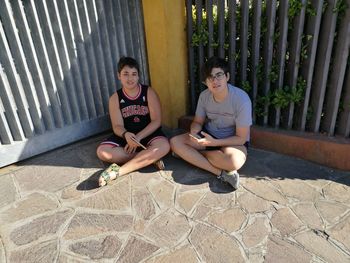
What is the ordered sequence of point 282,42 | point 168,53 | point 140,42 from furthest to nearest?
point 140,42 < point 168,53 < point 282,42

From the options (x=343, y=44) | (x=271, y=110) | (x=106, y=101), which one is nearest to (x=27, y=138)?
(x=106, y=101)

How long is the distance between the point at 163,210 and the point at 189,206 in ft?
0.78

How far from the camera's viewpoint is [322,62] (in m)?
3.16

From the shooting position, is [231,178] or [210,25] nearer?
[231,178]

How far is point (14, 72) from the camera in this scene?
3.44 m

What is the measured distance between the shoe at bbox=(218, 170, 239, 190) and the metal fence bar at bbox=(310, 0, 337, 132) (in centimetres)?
109

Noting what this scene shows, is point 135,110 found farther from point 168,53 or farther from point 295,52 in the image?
point 295,52

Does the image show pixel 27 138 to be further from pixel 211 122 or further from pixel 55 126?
pixel 211 122

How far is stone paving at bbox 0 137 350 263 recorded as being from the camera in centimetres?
238

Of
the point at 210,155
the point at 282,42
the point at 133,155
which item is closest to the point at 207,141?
the point at 210,155

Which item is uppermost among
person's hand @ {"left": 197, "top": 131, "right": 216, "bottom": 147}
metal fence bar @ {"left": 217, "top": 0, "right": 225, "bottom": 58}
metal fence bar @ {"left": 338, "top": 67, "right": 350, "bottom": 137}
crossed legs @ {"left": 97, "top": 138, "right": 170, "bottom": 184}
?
metal fence bar @ {"left": 217, "top": 0, "right": 225, "bottom": 58}

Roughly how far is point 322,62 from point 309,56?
14 cm

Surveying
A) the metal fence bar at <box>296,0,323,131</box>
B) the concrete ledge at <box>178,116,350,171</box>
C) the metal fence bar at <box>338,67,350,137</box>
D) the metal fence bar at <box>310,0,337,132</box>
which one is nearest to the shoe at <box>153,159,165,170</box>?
the concrete ledge at <box>178,116,350,171</box>

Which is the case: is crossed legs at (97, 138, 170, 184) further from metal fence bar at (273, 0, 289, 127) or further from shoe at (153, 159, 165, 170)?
metal fence bar at (273, 0, 289, 127)
